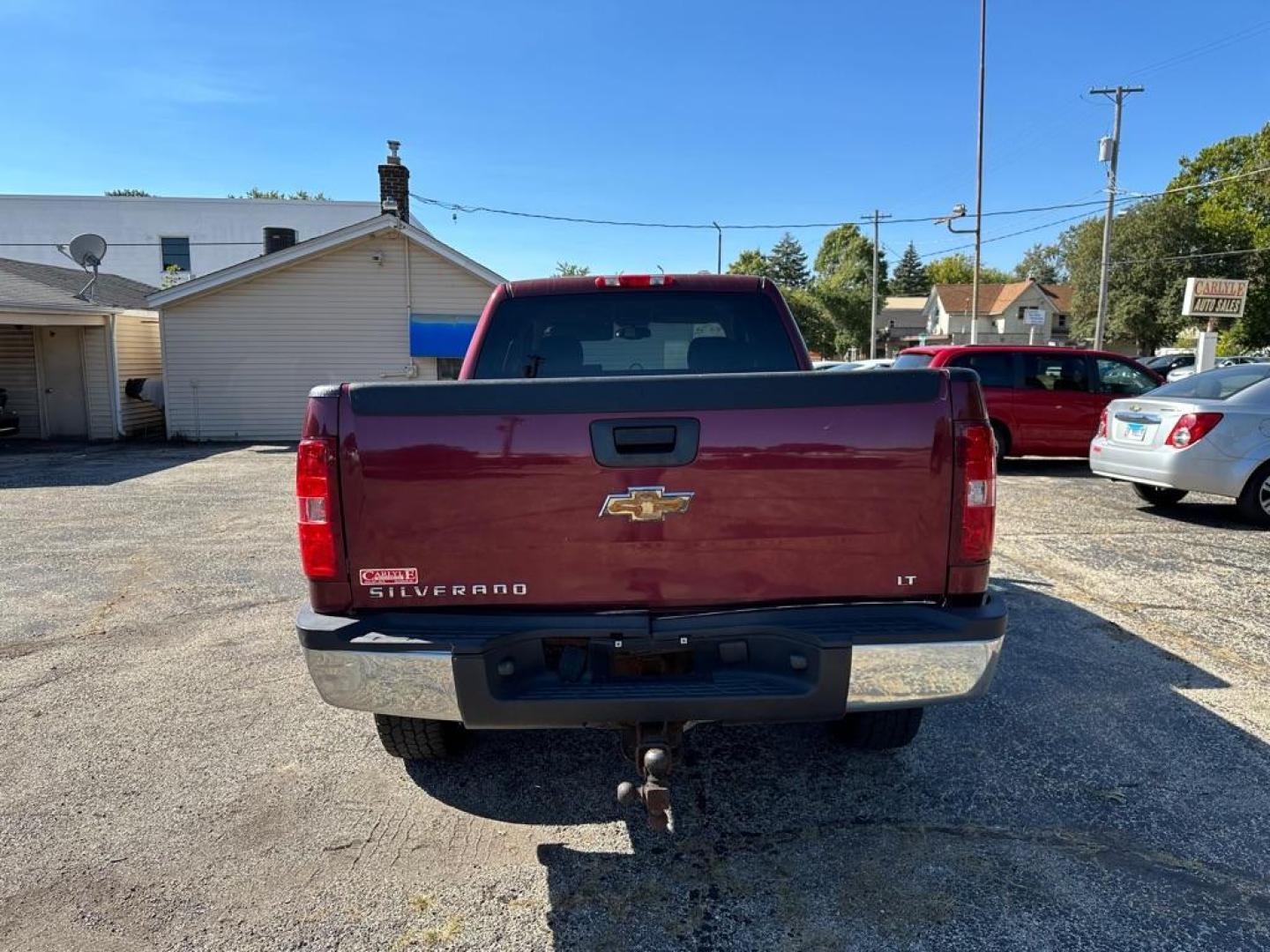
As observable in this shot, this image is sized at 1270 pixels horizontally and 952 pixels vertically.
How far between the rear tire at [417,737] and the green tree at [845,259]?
67.4m

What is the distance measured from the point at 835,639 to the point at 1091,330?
54.2 meters

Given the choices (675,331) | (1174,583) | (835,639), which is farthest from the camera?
(1174,583)

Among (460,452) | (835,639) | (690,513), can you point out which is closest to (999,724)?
(835,639)

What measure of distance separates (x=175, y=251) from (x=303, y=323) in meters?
20.4

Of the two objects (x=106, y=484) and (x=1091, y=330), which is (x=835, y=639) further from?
(x=1091, y=330)

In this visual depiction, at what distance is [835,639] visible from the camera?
7.55 ft

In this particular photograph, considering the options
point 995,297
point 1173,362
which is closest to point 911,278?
point 995,297

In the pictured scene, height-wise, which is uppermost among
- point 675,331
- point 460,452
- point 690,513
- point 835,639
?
point 675,331

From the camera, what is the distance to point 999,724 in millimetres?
3576

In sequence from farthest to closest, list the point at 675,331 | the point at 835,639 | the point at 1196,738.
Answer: the point at 675,331, the point at 1196,738, the point at 835,639

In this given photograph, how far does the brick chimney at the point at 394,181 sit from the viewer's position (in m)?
17.2

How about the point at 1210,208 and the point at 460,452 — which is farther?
the point at 1210,208

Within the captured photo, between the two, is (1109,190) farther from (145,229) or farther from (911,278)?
(911,278)

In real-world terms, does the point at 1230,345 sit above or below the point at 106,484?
above
